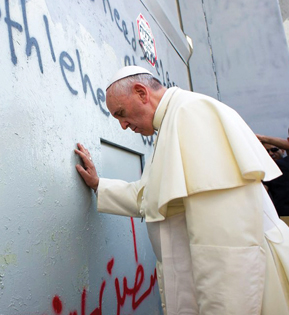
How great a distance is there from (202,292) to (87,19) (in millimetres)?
1798

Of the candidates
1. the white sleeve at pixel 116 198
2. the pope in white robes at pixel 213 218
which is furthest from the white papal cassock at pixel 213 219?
the white sleeve at pixel 116 198

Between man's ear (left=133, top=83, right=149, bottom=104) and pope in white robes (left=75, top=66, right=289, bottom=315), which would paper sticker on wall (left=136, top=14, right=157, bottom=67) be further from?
pope in white robes (left=75, top=66, right=289, bottom=315)

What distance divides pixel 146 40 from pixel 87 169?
6.87ft

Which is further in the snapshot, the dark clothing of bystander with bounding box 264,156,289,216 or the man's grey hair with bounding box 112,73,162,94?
the dark clothing of bystander with bounding box 264,156,289,216

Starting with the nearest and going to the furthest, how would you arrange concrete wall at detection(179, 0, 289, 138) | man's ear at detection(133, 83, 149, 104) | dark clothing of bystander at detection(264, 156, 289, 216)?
man's ear at detection(133, 83, 149, 104)
dark clothing of bystander at detection(264, 156, 289, 216)
concrete wall at detection(179, 0, 289, 138)

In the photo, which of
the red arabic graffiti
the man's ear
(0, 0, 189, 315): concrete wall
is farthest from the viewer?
the man's ear

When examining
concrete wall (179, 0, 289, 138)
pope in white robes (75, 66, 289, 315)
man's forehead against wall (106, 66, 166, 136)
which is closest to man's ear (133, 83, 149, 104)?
man's forehead against wall (106, 66, 166, 136)

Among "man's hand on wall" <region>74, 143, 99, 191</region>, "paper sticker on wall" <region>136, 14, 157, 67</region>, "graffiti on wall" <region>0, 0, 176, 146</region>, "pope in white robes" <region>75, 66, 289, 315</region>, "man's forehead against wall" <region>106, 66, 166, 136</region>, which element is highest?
"paper sticker on wall" <region>136, 14, 157, 67</region>

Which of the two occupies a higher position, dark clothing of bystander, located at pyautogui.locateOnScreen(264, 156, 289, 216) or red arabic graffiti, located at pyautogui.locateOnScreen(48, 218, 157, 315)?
dark clothing of bystander, located at pyautogui.locateOnScreen(264, 156, 289, 216)

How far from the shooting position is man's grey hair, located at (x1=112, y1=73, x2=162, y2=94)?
5.46ft

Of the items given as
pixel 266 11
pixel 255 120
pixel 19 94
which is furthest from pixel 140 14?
pixel 266 11

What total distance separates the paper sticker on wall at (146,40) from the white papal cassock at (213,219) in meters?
1.98

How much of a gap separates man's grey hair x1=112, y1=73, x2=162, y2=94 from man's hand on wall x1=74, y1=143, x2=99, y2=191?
0.39m

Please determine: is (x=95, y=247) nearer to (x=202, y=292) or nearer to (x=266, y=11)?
(x=202, y=292)
